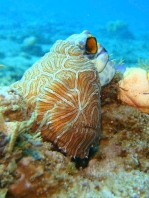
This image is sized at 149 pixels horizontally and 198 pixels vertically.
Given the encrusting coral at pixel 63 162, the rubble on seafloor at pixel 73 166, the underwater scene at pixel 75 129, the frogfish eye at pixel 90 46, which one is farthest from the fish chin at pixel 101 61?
the rubble on seafloor at pixel 73 166

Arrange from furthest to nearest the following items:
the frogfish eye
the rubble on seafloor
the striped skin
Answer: the frogfish eye, the striped skin, the rubble on seafloor

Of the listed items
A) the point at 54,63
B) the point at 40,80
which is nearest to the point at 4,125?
the point at 40,80

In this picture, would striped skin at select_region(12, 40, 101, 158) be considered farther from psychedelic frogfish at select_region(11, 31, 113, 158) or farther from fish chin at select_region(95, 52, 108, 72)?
fish chin at select_region(95, 52, 108, 72)

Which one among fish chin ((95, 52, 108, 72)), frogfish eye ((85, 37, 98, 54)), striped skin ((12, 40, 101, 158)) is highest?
frogfish eye ((85, 37, 98, 54))

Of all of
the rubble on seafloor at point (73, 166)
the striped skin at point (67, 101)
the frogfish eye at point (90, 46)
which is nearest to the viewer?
the rubble on seafloor at point (73, 166)

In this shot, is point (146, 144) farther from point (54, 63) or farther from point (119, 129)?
point (54, 63)

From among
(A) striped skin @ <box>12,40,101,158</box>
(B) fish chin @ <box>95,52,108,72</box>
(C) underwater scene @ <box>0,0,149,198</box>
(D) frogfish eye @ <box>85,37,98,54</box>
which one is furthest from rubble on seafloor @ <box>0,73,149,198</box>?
(D) frogfish eye @ <box>85,37,98,54</box>

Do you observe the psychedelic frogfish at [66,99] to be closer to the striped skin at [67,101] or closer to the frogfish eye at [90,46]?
the striped skin at [67,101]
